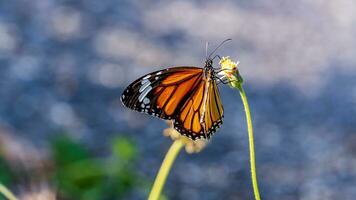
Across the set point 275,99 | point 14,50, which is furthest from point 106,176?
point 14,50

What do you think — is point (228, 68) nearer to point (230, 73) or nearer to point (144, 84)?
point (230, 73)

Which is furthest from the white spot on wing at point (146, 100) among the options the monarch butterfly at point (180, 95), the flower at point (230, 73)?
the flower at point (230, 73)

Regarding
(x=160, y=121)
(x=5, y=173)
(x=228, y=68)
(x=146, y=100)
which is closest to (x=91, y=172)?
(x=5, y=173)

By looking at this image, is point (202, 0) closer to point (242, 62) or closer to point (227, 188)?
point (242, 62)

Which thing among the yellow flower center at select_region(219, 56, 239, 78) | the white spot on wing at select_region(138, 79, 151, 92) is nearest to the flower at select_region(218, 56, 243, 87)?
the yellow flower center at select_region(219, 56, 239, 78)

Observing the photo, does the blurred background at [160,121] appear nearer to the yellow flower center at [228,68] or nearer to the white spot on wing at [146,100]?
the white spot on wing at [146,100]

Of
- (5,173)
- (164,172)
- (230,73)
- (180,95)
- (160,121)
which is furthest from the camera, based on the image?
(160,121)
